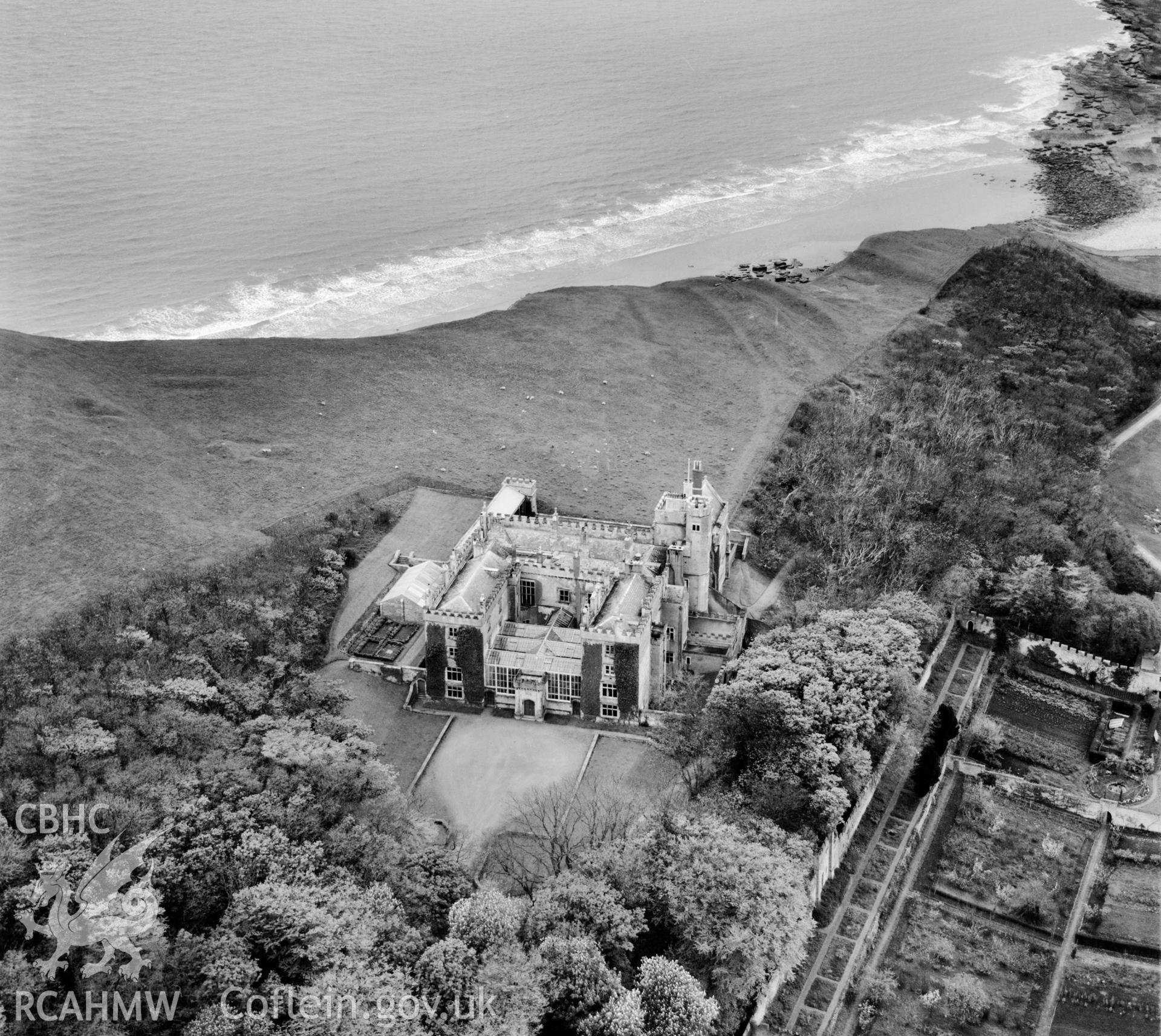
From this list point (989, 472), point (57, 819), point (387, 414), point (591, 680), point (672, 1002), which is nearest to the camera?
point (672, 1002)

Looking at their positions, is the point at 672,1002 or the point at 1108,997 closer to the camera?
the point at 672,1002

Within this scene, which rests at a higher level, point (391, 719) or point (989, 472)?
point (989, 472)

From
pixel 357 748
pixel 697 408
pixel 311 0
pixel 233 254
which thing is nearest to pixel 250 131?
pixel 233 254

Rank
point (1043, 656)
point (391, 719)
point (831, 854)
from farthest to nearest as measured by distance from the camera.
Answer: point (1043, 656) < point (391, 719) < point (831, 854)

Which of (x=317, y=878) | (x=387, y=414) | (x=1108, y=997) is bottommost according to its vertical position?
(x=1108, y=997)

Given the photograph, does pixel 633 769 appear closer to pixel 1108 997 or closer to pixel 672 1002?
pixel 672 1002

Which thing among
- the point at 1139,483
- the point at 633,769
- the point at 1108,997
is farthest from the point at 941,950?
A: the point at 1139,483

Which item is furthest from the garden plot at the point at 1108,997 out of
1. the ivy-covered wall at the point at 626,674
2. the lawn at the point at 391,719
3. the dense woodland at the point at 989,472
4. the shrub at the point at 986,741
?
the lawn at the point at 391,719

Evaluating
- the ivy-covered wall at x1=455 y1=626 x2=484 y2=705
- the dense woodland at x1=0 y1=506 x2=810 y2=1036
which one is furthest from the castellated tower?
the dense woodland at x1=0 y1=506 x2=810 y2=1036
